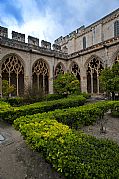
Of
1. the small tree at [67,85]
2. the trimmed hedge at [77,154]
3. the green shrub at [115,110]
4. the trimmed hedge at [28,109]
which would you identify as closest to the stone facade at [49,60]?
the small tree at [67,85]

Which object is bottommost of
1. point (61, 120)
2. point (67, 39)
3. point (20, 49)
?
point (61, 120)

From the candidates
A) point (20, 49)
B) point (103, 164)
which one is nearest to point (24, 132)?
point (103, 164)

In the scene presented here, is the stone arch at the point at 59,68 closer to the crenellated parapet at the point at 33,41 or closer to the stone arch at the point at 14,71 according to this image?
the crenellated parapet at the point at 33,41

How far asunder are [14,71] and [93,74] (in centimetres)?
909

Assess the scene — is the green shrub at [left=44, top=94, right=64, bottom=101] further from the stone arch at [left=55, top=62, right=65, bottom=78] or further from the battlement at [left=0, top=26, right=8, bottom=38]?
the battlement at [left=0, top=26, right=8, bottom=38]

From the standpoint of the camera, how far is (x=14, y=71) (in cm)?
1828

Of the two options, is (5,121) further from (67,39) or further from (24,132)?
(67,39)

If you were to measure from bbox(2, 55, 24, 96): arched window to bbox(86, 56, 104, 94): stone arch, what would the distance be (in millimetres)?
7835

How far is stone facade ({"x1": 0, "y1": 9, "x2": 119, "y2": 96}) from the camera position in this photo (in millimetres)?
17562

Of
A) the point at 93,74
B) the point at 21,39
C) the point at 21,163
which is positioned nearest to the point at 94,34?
the point at 93,74

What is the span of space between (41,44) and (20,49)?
3503mm

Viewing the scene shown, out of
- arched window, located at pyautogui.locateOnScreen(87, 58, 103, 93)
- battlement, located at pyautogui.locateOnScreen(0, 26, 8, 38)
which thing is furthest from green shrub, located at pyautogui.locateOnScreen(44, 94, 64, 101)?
battlement, located at pyautogui.locateOnScreen(0, 26, 8, 38)

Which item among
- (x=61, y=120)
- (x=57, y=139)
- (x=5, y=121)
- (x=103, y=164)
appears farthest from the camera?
(x=5, y=121)

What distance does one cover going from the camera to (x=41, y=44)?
20672mm
